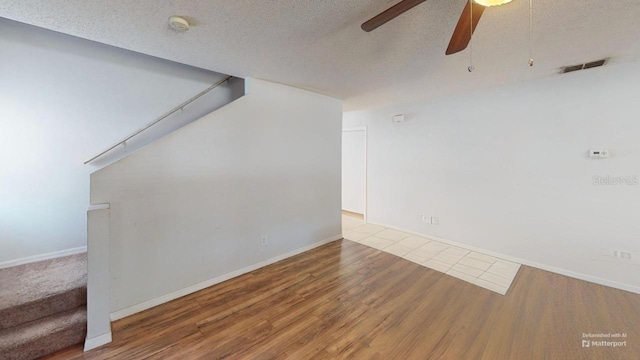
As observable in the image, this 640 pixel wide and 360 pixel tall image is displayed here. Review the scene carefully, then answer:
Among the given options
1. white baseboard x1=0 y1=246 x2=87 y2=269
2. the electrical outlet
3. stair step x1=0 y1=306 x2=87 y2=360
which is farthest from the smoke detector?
the electrical outlet

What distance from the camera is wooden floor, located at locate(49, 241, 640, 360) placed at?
1757mm

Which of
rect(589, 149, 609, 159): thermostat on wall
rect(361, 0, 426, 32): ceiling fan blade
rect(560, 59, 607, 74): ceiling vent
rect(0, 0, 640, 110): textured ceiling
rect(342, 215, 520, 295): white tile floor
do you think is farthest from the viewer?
rect(342, 215, 520, 295): white tile floor

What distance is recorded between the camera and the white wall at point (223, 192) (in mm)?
2152

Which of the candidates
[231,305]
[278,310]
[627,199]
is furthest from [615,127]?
[231,305]

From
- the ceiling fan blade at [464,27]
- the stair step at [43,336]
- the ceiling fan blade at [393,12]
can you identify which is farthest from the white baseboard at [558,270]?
the stair step at [43,336]

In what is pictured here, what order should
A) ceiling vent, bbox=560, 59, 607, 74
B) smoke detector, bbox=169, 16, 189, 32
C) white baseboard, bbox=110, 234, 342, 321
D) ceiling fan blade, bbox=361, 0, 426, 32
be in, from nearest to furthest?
1. ceiling fan blade, bbox=361, 0, 426, 32
2. smoke detector, bbox=169, 16, 189, 32
3. white baseboard, bbox=110, 234, 342, 321
4. ceiling vent, bbox=560, 59, 607, 74

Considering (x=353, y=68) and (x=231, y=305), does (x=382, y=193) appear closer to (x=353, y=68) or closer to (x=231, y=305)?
(x=353, y=68)

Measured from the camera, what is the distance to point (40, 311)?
72.6 inches

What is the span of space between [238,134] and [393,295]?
257 centimetres

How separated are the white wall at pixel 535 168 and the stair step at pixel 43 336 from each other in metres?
4.50

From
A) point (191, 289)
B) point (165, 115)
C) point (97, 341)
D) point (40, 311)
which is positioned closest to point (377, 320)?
point (191, 289)

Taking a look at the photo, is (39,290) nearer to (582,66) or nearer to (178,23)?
(178,23)

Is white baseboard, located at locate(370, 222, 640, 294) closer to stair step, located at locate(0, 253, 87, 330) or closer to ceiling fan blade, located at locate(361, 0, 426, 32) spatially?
ceiling fan blade, located at locate(361, 0, 426, 32)

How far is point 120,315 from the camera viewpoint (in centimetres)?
211
